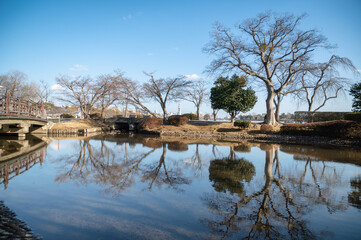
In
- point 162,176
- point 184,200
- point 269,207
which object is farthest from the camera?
point 162,176

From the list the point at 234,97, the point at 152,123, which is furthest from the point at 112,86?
the point at 234,97

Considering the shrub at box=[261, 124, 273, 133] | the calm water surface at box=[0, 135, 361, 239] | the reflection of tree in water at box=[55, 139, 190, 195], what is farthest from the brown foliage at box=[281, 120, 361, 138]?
the reflection of tree in water at box=[55, 139, 190, 195]

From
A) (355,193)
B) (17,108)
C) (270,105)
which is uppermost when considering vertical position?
(270,105)

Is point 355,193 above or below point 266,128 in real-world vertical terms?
below

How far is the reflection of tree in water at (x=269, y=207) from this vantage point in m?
3.93

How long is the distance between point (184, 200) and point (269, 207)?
195 cm

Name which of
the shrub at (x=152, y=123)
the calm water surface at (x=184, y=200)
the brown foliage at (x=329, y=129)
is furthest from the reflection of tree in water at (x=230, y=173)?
the shrub at (x=152, y=123)

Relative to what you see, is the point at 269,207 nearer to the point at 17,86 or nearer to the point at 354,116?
the point at 354,116

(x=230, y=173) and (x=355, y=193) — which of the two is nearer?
(x=355, y=193)

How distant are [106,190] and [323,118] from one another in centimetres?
2492

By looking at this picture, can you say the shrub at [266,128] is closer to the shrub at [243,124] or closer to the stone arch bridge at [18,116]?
the shrub at [243,124]

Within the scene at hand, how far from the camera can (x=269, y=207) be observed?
194 inches

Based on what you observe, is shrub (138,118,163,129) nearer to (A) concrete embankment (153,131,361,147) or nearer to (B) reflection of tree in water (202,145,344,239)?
(A) concrete embankment (153,131,361,147)

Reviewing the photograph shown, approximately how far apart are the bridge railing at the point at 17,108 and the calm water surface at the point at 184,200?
321 inches
